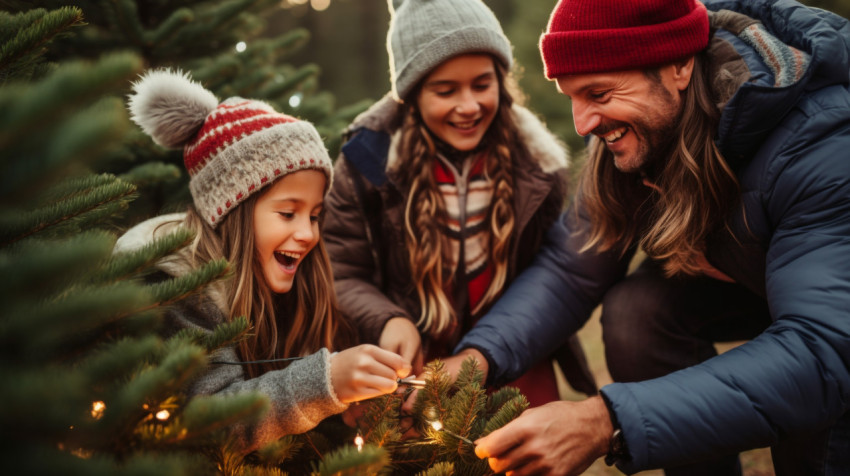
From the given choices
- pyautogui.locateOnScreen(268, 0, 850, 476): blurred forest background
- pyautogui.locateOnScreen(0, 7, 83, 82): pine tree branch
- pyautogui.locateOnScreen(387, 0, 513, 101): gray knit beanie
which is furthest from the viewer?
pyautogui.locateOnScreen(268, 0, 850, 476): blurred forest background

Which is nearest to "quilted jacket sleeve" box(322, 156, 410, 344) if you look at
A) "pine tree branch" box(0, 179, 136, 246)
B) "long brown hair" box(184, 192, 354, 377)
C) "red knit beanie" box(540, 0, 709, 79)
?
"long brown hair" box(184, 192, 354, 377)

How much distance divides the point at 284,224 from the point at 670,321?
1559 millimetres

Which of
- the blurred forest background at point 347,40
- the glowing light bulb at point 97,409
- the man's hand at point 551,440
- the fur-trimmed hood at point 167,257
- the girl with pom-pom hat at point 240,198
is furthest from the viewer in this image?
the blurred forest background at point 347,40

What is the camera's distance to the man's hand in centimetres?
147

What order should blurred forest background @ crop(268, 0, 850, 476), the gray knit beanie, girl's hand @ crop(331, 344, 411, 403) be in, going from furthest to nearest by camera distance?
blurred forest background @ crop(268, 0, 850, 476) < the gray knit beanie < girl's hand @ crop(331, 344, 411, 403)

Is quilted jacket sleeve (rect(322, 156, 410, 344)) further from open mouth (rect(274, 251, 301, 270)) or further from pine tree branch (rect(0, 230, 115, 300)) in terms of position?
pine tree branch (rect(0, 230, 115, 300))

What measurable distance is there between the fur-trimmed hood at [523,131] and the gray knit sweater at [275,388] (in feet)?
4.23

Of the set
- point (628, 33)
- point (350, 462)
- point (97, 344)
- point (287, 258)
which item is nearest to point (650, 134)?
point (628, 33)

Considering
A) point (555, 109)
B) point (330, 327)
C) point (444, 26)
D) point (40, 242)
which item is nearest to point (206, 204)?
point (330, 327)

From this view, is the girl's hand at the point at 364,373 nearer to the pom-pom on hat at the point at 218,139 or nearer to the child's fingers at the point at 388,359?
the child's fingers at the point at 388,359

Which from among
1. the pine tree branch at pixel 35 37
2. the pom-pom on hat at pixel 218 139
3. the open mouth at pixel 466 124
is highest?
the pine tree branch at pixel 35 37

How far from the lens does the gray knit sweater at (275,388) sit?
1580 millimetres

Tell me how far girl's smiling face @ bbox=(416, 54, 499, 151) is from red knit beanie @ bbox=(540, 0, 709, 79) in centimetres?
61

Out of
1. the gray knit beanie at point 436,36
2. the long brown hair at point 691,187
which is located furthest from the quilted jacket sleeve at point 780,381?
the gray knit beanie at point 436,36
